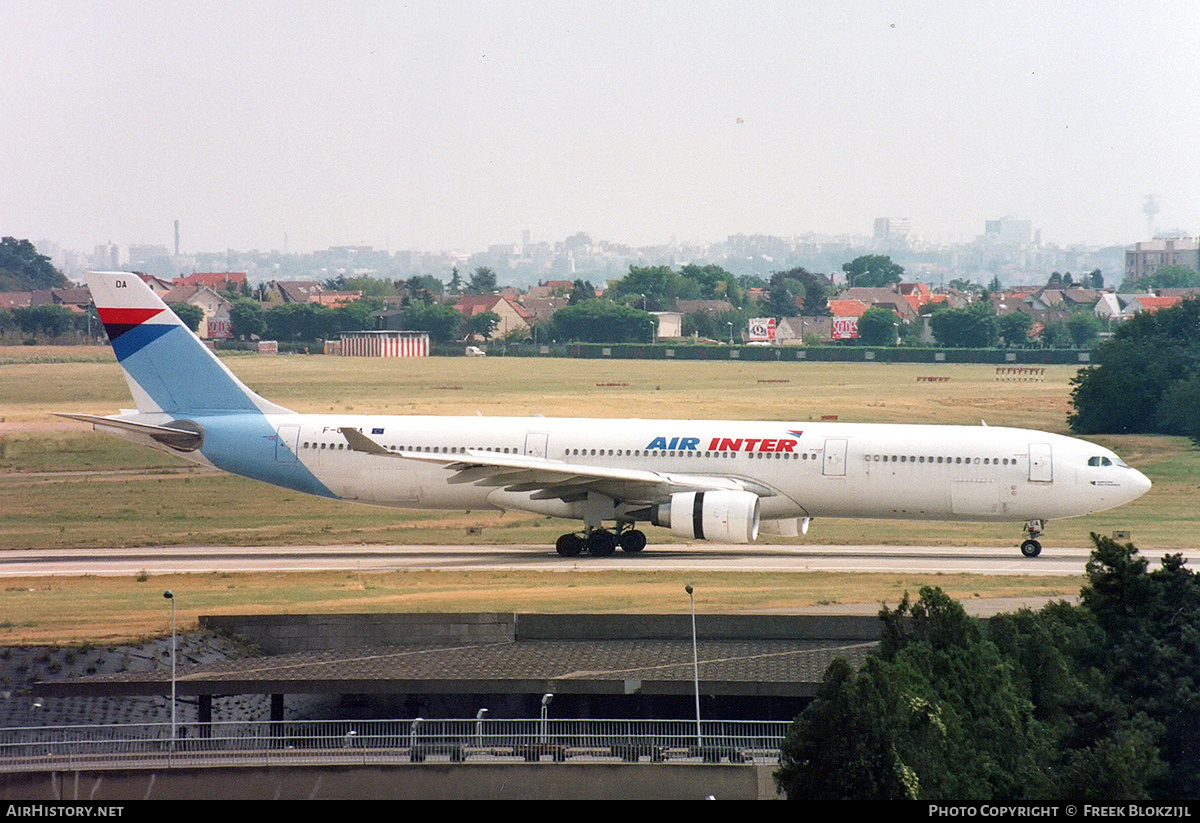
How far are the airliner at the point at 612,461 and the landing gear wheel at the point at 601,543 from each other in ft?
0.14

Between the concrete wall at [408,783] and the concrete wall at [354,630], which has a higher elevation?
the concrete wall at [354,630]

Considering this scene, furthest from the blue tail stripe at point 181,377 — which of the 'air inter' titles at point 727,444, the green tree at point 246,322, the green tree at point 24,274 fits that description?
the green tree at point 24,274

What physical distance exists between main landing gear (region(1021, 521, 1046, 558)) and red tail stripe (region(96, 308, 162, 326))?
29389mm

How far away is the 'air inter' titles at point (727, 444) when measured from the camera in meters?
43.7

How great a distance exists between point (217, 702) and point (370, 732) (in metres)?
4.09

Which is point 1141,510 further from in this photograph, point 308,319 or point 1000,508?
point 308,319

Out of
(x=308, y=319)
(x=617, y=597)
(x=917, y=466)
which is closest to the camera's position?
(x=617, y=597)

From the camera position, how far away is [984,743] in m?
25.0

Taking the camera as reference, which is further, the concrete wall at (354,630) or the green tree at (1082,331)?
the green tree at (1082,331)

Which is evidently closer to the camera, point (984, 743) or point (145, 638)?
point (984, 743)

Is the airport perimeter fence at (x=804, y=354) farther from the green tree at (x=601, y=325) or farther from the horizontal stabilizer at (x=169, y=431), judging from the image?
the horizontal stabilizer at (x=169, y=431)

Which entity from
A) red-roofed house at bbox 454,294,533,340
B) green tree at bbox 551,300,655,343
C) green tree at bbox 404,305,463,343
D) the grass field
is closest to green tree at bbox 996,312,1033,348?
the grass field

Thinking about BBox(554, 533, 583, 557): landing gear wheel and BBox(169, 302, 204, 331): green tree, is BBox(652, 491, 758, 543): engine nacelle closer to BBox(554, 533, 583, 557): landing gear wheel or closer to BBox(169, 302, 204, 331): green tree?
BBox(554, 533, 583, 557): landing gear wheel

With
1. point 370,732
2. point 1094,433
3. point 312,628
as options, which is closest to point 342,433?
point 312,628
